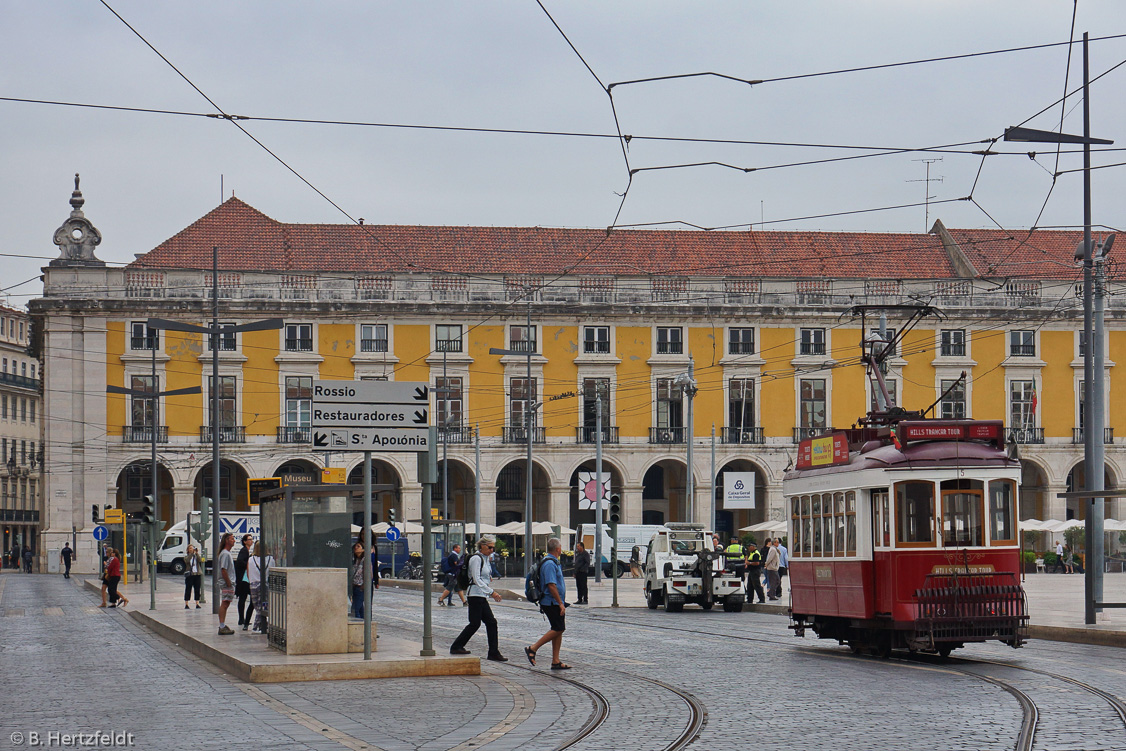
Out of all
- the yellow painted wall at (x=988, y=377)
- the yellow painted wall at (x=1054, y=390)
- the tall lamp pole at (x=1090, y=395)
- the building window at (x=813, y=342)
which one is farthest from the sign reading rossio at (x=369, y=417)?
the yellow painted wall at (x=1054, y=390)

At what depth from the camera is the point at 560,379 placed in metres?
71.1

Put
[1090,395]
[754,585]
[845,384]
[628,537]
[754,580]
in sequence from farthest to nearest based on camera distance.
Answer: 1. [845,384]
2. [628,537]
3. [754,585]
4. [754,580]
5. [1090,395]

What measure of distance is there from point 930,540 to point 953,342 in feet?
184

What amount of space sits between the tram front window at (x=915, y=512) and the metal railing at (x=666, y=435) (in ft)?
173

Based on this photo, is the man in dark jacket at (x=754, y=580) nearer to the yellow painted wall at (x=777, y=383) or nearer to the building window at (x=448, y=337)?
the building window at (x=448, y=337)

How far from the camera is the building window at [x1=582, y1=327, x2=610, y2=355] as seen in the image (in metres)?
70.9

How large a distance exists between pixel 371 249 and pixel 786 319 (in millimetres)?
20010

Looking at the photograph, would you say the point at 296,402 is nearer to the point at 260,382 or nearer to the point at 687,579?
the point at 260,382

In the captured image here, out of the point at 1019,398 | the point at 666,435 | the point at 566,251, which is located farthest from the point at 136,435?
the point at 1019,398

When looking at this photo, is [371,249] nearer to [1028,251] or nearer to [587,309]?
[587,309]

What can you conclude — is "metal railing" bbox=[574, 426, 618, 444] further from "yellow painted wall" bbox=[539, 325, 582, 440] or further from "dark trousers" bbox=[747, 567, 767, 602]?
"dark trousers" bbox=[747, 567, 767, 602]

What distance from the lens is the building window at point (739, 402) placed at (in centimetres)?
7144

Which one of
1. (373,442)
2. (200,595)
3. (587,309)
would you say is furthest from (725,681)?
(587,309)

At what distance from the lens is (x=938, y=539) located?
59.6ft
